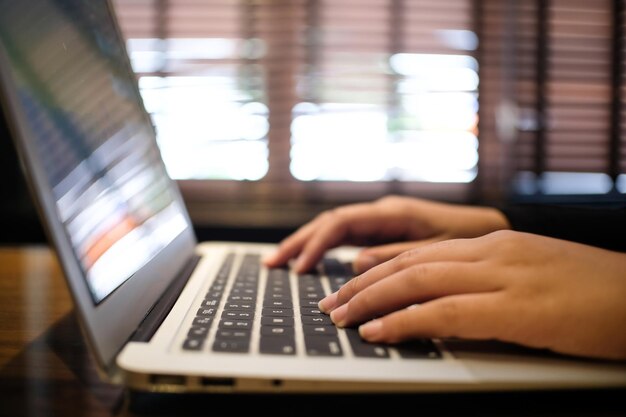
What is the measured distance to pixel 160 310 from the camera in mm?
430

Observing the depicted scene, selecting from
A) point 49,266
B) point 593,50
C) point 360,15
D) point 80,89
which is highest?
point 360,15

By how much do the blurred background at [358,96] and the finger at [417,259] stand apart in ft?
3.57

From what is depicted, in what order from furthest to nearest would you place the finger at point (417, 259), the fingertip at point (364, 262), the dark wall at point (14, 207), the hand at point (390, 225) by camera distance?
1. the dark wall at point (14, 207)
2. the hand at point (390, 225)
3. the fingertip at point (364, 262)
4. the finger at point (417, 259)

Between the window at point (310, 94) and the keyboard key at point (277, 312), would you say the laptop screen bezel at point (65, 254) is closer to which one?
the keyboard key at point (277, 312)

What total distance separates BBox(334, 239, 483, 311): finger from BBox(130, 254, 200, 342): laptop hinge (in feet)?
0.47

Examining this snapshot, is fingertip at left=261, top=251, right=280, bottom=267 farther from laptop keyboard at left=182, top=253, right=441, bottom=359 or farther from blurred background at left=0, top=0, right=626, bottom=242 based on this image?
blurred background at left=0, top=0, right=626, bottom=242

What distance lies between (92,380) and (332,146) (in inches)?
51.7

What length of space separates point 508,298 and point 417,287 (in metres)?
0.06

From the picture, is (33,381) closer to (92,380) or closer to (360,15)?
(92,380)

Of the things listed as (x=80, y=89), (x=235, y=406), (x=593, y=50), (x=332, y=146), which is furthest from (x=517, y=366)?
(x=593, y=50)

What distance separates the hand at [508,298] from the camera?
0.34m

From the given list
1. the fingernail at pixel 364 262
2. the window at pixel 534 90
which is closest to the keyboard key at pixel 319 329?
the fingernail at pixel 364 262

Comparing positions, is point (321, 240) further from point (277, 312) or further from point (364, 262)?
point (277, 312)

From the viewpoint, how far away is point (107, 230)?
0.41 meters
